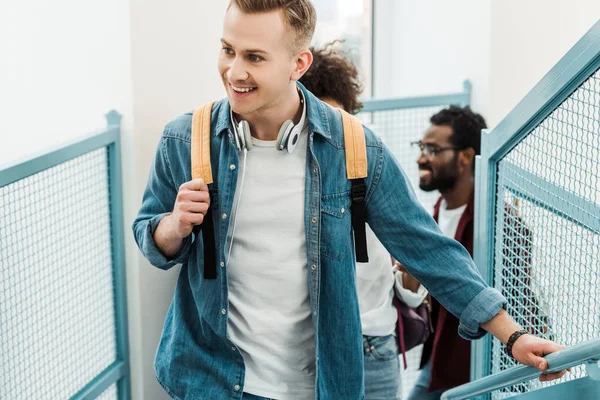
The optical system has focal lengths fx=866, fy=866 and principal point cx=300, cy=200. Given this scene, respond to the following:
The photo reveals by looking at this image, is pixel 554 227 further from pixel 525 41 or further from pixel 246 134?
pixel 525 41

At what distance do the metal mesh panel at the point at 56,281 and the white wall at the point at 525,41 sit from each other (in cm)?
194

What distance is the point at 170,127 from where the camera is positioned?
73.9 inches

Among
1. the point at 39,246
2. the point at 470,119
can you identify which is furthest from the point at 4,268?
the point at 470,119

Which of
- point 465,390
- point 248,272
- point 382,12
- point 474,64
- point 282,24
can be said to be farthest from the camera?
point 382,12

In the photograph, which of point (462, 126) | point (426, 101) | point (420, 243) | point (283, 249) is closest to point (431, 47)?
point (426, 101)

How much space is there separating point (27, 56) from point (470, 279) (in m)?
1.71

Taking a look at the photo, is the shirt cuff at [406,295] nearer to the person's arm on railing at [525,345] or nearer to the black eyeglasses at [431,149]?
the person's arm on railing at [525,345]

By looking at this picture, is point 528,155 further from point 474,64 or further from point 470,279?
point 474,64

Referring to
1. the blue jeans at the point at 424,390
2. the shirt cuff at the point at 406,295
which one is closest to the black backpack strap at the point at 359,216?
the shirt cuff at the point at 406,295

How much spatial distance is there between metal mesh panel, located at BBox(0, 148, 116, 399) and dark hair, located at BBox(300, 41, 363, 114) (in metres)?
0.67

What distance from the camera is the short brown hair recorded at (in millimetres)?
1717

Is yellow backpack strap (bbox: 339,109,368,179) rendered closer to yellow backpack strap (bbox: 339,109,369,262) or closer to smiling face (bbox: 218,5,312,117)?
yellow backpack strap (bbox: 339,109,369,262)

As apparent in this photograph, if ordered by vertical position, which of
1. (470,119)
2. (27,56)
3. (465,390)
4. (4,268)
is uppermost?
(27,56)

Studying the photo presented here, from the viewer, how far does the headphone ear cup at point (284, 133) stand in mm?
1793
